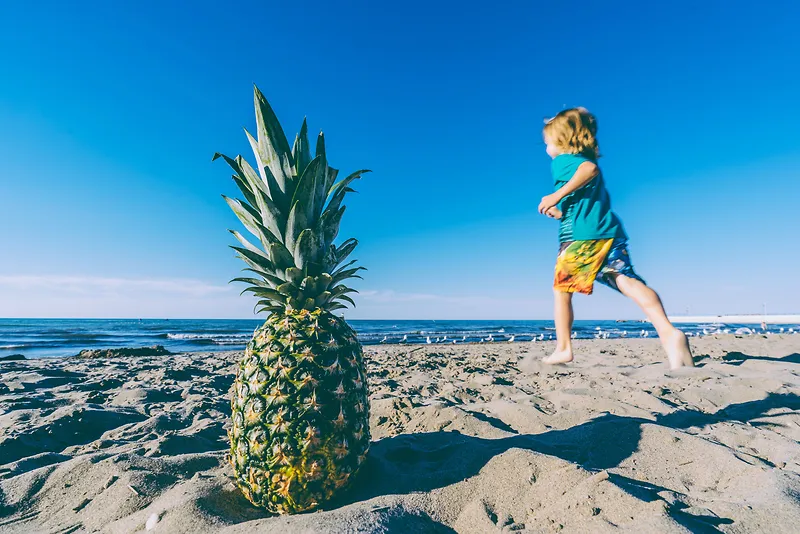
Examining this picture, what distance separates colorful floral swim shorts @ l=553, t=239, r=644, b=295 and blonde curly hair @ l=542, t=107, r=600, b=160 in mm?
821

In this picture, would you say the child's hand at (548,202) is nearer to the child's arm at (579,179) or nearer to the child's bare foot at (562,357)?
the child's arm at (579,179)

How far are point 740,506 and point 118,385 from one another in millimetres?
7927

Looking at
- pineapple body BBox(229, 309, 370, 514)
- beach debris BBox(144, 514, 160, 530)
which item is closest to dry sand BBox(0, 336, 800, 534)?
beach debris BBox(144, 514, 160, 530)

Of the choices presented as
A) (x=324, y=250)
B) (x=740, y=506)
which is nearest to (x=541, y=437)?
(x=740, y=506)

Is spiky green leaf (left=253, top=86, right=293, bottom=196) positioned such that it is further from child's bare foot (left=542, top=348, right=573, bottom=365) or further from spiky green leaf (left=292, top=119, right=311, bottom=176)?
child's bare foot (left=542, top=348, right=573, bottom=365)

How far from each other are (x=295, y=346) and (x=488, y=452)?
1.44 metres

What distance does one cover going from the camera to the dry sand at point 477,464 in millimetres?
1958

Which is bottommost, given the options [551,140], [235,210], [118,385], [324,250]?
[118,385]

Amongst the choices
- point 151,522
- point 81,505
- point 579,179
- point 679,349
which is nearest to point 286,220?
point 151,522

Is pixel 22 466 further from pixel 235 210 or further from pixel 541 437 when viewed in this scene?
pixel 541 437

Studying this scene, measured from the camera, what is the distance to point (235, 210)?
8.67 feet

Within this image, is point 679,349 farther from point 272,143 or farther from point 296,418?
point 272,143

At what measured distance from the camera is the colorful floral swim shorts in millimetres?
3557

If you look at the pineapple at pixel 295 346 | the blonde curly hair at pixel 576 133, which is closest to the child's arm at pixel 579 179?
the blonde curly hair at pixel 576 133
